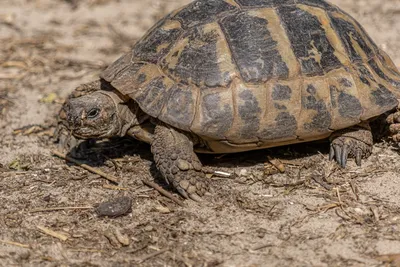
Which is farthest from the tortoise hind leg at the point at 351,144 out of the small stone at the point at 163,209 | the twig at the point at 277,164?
the small stone at the point at 163,209

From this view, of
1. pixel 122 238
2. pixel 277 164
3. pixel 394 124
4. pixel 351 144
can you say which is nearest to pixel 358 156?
pixel 351 144

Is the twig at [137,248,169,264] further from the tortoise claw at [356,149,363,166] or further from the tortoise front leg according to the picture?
the tortoise claw at [356,149,363,166]

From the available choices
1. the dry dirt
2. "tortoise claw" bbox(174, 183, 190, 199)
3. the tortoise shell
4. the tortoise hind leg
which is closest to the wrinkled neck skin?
the tortoise shell

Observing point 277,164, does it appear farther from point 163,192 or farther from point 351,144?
point 163,192

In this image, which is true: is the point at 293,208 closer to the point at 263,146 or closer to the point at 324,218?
the point at 324,218

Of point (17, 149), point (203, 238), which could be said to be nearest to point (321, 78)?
point (203, 238)

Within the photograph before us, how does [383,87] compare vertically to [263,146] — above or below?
above

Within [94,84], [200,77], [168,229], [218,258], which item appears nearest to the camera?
[218,258]
